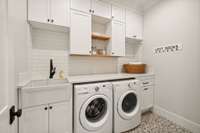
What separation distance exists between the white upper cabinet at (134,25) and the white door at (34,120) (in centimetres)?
231

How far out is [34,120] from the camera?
1282mm

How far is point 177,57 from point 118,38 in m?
1.26

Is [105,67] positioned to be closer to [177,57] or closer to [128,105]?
[128,105]

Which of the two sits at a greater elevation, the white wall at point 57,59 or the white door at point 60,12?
the white door at point 60,12

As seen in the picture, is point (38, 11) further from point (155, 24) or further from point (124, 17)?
point (155, 24)

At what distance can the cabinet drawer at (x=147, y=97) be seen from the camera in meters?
2.34

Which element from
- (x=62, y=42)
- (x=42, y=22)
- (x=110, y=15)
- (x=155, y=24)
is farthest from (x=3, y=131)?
(x=155, y=24)

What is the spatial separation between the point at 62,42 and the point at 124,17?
1565 millimetres

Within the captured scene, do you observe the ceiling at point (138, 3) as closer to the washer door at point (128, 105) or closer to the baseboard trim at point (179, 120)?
Result: the washer door at point (128, 105)

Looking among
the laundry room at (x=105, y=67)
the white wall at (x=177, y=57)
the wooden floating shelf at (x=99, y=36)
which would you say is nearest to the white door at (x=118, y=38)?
the laundry room at (x=105, y=67)

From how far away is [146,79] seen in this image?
93.7 inches

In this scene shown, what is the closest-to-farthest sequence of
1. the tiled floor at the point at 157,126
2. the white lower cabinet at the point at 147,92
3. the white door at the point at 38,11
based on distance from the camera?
the white door at the point at 38,11 < the tiled floor at the point at 157,126 < the white lower cabinet at the point at 147,92

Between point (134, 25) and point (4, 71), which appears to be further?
point (134, 25)

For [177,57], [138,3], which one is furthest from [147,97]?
[138,3]
